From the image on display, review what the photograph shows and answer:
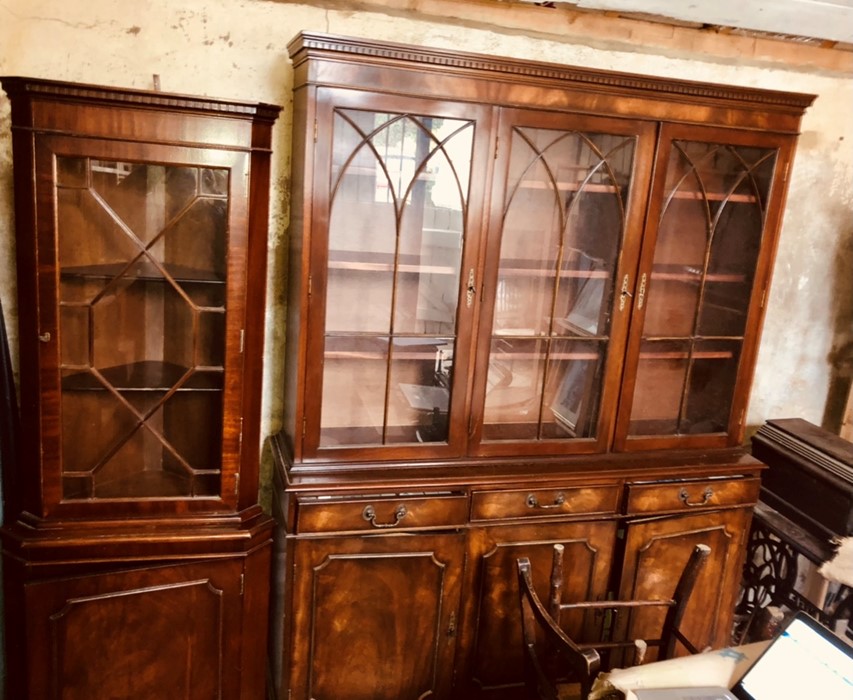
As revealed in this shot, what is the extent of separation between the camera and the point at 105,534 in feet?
5.97

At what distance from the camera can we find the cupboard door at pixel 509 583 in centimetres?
211

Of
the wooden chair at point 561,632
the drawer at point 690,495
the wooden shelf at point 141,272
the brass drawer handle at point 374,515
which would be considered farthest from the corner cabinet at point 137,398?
the drawer at point 690,495

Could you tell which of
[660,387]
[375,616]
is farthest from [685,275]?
[375,616]

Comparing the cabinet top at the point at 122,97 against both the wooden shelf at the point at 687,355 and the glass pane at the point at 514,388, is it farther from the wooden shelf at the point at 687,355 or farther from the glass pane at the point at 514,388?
the wooden shelf at the point at 687,355

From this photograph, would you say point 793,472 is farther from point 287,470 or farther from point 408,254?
point 287,470

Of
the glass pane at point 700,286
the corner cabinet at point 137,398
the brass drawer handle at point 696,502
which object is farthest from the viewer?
the brass drawer handle at point 696,502

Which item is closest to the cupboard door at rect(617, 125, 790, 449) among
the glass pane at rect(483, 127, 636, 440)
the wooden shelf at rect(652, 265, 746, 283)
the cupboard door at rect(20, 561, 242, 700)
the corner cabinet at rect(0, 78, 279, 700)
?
the wooden shelf at rect(652, 265, 746, 283)

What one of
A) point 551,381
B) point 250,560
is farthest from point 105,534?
point 551,381

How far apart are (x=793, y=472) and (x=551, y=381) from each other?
0.97 meters

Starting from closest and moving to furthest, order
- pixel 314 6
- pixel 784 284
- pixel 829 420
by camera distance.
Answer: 1. pixel 314 6
2. pixel 784 284
3. pixel 829 420

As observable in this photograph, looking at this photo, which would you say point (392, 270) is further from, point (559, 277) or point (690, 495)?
point (690, 495)

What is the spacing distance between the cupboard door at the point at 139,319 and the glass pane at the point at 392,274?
0.89 feet

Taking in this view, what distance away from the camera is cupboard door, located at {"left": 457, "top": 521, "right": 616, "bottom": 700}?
83.0 inches

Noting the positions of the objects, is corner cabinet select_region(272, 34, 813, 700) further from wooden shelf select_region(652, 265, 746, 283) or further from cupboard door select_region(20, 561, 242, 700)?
cupboard door select_region(20, 561, 242, 700)
